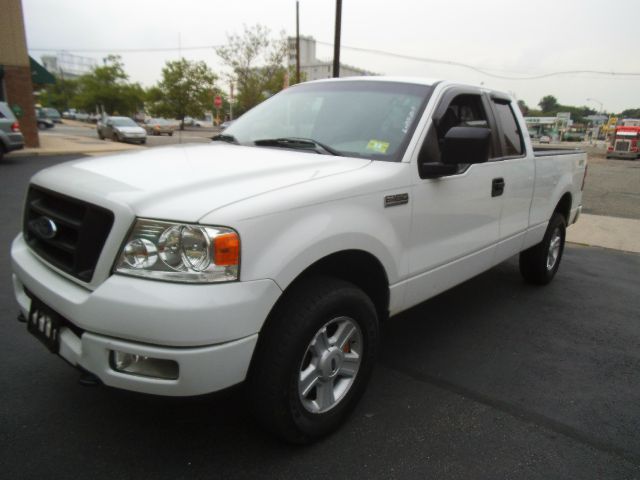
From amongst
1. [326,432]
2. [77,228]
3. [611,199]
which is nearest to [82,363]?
[77,228]

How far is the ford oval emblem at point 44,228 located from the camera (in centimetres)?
223

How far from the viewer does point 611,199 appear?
40.1ft

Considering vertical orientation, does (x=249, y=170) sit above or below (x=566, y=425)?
above

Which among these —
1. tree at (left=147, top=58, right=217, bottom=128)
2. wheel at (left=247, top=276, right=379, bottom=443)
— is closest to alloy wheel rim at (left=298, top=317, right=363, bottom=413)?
wheel at (left=247, top=276, right=379, bottom=443)

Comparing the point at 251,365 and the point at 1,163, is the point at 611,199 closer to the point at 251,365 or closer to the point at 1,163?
the point at 251,365

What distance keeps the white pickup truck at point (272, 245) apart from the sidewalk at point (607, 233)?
4.78 meters

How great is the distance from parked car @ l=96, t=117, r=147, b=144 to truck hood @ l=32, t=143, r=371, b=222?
1001 inches

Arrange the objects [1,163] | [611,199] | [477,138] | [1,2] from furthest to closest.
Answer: [1,2] → [1,163] → [611,199] → [477,138]

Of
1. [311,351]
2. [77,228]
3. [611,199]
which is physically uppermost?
[77,228]

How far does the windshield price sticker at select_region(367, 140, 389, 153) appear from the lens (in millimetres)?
2754

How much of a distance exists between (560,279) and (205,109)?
55564mm

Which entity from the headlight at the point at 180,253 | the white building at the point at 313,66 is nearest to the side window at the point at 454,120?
the headlight at the point at 180,253

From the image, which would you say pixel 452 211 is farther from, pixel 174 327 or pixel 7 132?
pixel 7 132

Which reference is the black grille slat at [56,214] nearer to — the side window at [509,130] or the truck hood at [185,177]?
the truck hood at [185,177]
